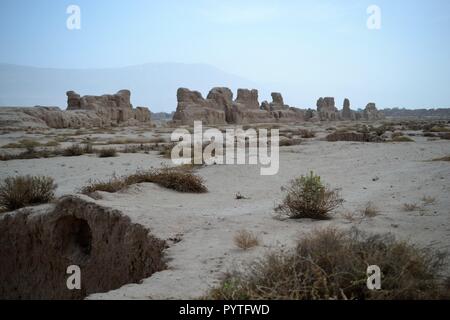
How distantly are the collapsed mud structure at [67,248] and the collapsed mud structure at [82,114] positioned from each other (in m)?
45.6

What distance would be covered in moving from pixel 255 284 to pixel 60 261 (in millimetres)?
4622

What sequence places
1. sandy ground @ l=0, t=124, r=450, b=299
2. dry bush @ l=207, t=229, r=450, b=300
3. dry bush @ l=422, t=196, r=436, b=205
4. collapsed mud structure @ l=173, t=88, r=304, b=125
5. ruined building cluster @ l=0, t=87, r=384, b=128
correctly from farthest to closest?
collapsed mud structure @ l=173, t=88, r=304, b=125
ruined building cluster @ l=0, t=87, r=384, b=128
dry bush @ l=422, t=196, r=436, b=205
sandy ground @ l=0, t=124, r=450, b=299
dry bush @ l=207, t=229, r=450, b=300

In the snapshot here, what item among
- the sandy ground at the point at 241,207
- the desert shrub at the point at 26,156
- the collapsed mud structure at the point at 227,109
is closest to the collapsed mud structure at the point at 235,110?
the collapsed mud structure at the point at 227,109

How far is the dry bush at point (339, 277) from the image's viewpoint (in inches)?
109

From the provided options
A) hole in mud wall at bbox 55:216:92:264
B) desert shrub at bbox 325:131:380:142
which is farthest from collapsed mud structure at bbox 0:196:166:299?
desert shrub at bbox 325:131:380:142

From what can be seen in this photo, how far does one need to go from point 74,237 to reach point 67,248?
8.1 inches

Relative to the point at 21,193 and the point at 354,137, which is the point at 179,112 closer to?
the point at 354,137

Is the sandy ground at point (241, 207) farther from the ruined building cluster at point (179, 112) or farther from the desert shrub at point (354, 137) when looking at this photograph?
the ruined building cluster at point (179, 112)

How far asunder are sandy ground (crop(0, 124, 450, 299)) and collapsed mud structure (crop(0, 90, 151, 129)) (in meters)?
41.0

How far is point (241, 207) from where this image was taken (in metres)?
7.39

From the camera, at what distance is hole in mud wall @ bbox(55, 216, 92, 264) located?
20.5ft

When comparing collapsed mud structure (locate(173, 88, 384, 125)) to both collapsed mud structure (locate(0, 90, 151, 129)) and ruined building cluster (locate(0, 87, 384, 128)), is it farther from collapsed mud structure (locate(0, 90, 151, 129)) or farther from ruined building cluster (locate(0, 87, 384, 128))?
collapsed mud structure (locate(0, 90, 151, 129))

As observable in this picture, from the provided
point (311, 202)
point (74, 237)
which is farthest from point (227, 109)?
point (311, 202)
